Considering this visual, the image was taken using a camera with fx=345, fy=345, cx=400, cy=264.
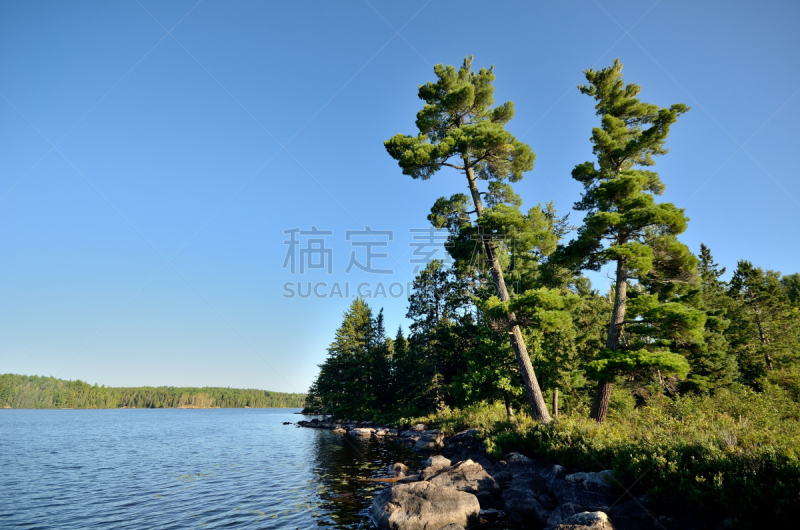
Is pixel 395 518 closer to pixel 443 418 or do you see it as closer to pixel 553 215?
pixel 443 418

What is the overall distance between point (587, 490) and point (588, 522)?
2.62m

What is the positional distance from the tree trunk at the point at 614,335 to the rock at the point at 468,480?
254 inches

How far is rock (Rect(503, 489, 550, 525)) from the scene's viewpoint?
32.9 feet

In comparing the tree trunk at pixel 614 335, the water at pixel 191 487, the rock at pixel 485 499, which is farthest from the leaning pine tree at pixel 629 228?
the water at pixel 191 487

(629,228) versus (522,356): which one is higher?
(629,228)

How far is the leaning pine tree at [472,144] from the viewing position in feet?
55.5

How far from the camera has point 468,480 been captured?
1279 centimetres

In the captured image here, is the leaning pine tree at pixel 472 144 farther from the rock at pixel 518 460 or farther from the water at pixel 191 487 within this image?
the water at pixel 191 487

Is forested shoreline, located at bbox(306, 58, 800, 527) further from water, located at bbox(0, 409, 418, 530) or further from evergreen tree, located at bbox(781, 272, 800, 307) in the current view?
evergreen tree, located at bbox(781, 272, 800, 307)

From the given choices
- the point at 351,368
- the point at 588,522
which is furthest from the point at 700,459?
the point at 351,368

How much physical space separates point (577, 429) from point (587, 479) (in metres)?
3.27

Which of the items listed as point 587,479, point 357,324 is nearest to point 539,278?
point 587,479

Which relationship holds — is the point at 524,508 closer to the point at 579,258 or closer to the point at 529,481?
the point at 529,481

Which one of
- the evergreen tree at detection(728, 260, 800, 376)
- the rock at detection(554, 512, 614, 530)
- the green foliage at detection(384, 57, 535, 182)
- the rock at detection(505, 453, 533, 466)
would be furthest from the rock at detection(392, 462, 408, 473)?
the evergreen tree at detection(728, 260, 800, 376)
